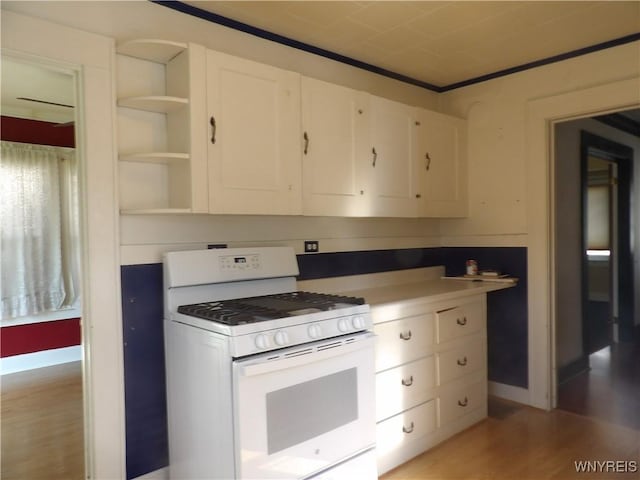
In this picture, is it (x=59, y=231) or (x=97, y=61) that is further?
(x=59, y=231)

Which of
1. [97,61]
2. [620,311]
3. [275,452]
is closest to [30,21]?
[97,61]

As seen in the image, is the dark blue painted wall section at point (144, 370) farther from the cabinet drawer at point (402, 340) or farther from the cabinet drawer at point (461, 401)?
the cabinet drawer at point (461, 401)

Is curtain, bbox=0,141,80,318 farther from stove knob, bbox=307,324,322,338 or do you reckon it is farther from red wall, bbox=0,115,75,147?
stove knob, bbox=307,324,322,338

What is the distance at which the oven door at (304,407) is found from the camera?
5.72 ft

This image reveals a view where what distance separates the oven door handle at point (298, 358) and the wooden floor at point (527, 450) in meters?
0.82

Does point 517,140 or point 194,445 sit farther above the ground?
point 517,140

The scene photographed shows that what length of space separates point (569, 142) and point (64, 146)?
4.67 m

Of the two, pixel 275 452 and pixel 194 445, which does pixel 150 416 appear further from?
pixel 275 452

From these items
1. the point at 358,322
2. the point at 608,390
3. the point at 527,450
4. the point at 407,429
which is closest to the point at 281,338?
the point at 358,322

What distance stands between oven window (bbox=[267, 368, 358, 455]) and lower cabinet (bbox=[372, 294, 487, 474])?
13.8 inches

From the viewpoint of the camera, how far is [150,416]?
222 centimetres

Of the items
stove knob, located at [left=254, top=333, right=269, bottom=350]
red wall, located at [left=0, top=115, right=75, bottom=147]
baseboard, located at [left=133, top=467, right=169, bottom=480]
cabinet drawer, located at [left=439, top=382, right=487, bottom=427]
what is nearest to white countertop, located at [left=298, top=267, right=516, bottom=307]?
cabinet drawer, located at [left=439, top=382, right=487, bottom=427]
